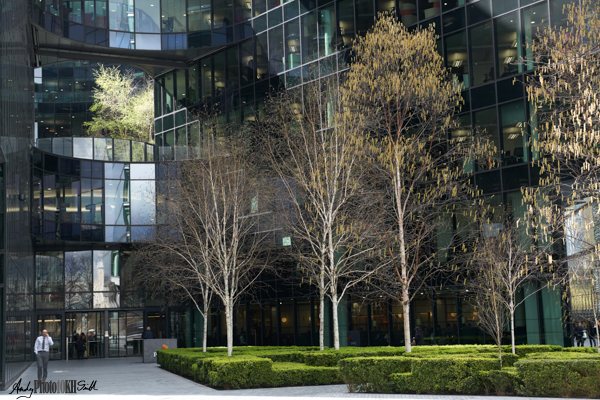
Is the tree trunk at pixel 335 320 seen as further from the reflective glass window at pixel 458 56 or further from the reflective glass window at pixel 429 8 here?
the reflective glass window at pixel 429 8

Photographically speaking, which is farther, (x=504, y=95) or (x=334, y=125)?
(x=504, y=95)

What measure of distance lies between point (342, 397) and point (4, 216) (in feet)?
37.7

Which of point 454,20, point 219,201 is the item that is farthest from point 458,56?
point 219,201

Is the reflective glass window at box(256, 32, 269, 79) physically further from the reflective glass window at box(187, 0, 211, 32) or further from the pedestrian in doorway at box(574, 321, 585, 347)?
the pedestrian in doorway at box(574, 321, 585, 347)

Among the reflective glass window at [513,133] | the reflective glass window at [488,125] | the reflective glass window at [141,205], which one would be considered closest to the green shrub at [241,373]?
the reflective glass window at [488,125]

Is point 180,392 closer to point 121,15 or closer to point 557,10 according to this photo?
point 557,10

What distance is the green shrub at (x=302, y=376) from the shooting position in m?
20.2

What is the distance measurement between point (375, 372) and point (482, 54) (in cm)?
1608

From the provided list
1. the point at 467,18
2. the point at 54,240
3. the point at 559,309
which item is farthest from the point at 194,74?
the point at 559,309

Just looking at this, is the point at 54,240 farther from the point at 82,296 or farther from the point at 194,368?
the point at 194,368

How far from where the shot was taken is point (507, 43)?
27594mm

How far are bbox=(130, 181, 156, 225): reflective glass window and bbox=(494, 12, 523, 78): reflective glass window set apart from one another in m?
22.4

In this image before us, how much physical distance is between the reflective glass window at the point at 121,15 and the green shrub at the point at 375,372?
28830 millimetres

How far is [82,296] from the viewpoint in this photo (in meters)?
41.1
